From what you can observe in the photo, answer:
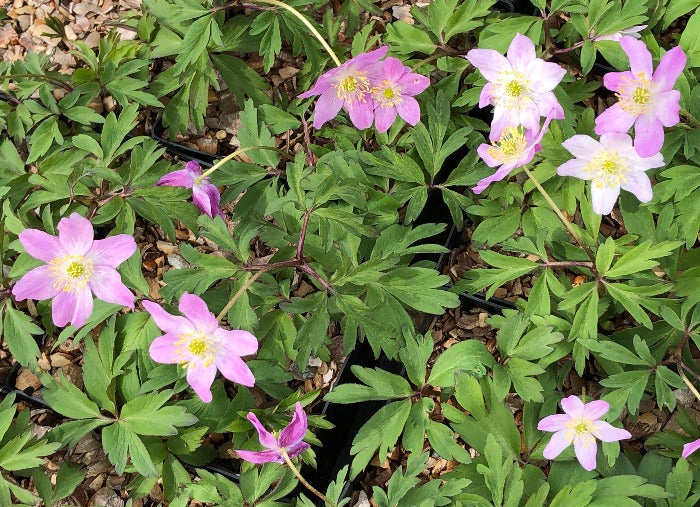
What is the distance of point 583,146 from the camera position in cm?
177

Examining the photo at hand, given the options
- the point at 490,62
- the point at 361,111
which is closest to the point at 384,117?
the point at 361,111

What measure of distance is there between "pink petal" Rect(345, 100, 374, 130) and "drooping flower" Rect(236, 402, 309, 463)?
746 mm

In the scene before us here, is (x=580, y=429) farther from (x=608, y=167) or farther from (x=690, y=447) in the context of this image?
(x=608, y=167)

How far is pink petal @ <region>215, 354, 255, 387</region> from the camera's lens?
156 cm

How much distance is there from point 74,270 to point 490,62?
42.4 inches

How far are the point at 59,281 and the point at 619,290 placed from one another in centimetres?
127

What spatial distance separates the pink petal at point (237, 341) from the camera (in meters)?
1.53

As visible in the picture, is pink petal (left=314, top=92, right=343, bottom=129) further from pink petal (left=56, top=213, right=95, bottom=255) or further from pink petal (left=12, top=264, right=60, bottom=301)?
pink petal (left=12, top=264, right=60, bottom=301)

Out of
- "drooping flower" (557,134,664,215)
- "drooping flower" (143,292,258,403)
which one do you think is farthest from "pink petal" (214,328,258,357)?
"drooping flower" (557,134,664,215)

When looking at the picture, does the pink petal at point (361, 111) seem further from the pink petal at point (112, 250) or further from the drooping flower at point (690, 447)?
the drooping flower at point (690, 447)

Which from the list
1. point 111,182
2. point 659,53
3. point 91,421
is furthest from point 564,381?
point 111,182

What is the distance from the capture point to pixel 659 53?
2.01 meters

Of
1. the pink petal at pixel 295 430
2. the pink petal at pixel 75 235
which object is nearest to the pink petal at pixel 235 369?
the pink petal at pixel 295 430

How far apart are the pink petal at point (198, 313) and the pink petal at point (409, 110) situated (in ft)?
2.40
